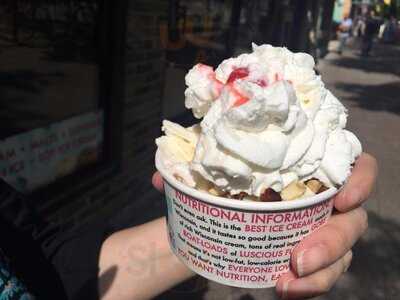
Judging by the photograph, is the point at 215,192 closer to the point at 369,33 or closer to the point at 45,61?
the point at 45,61

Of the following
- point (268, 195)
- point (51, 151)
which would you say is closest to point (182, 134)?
point (268, 195)

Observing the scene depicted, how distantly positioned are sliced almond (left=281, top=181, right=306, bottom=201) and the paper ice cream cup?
4cm

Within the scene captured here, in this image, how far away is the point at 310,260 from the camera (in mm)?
1278

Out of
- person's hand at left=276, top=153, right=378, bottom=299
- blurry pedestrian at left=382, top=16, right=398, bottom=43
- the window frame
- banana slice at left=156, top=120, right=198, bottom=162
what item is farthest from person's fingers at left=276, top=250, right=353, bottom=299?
blurry pedestrian at left=382, top=16, right=398, bottom=43

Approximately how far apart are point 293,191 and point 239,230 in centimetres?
18

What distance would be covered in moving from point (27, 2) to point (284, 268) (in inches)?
99.1

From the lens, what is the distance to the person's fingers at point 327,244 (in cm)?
128

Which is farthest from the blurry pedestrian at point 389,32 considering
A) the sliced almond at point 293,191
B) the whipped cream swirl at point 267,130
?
the sliced almond at point 293,191

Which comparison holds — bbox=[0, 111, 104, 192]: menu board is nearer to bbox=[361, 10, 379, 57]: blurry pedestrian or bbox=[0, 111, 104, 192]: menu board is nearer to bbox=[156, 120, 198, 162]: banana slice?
bbox=[156, 120, 198, 162]: banana slice

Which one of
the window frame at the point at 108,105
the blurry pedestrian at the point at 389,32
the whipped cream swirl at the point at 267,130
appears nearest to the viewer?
the whipped cream swirl at the point at 267,130

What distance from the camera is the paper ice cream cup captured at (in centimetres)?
128

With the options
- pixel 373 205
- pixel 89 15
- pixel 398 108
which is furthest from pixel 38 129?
pixel 398 108

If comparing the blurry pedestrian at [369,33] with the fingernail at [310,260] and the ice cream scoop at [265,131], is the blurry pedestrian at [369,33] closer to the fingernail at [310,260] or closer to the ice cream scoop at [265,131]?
the ice cream scoop at [265,131]

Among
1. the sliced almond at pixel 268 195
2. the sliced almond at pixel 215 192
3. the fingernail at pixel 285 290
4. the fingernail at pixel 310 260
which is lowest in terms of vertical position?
the fingernail at pixel 285 290
